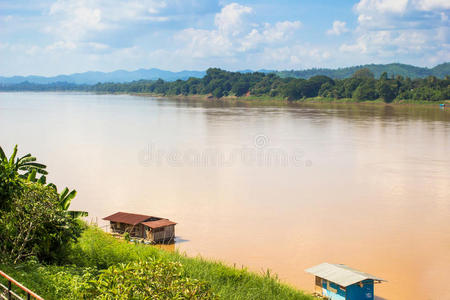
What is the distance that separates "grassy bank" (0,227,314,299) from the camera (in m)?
6.40

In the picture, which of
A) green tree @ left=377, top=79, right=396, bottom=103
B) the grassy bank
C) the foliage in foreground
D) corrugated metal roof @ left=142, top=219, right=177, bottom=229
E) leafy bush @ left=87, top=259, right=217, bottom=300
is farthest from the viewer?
green tree @ left=377, top=79, right=396, bottom=103

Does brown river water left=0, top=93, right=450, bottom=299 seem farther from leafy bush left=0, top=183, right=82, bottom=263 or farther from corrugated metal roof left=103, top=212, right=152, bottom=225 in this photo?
leafy bush left=0, top=183, right=82, bottom=263

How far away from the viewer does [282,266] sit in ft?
36.9

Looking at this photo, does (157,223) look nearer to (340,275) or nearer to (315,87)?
(340,275)

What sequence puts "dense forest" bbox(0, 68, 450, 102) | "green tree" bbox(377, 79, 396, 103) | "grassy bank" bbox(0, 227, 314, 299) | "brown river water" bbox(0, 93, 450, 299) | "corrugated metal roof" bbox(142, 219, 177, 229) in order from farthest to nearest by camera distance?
1. "green tree" bbox(377, 79, 396, 103)
2. "dense forest" bbox(0, 68, 450, 102)
3. "corrugated metal roof" bbox(142, 219, 177, 229)
4. "brown river water" bbox(0, 93, 450, 299)
5. "grassy bank" bbox(0, 227, 314, 299)

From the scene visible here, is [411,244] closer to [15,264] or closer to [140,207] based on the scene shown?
[140,207]

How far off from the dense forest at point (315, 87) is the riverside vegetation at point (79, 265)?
230 ft

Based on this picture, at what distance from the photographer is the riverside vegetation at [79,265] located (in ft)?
14.7

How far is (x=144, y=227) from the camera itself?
12711 mm

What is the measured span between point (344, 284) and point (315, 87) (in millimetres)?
84320

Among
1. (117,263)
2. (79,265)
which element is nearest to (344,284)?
(117,263)

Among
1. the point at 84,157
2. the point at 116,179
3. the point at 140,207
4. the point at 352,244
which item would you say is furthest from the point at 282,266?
the point at 84,157

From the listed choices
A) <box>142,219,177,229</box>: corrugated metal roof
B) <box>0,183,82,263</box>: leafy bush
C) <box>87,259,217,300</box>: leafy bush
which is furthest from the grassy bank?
<box>142,219,177,229</box>: corrugated metal roof

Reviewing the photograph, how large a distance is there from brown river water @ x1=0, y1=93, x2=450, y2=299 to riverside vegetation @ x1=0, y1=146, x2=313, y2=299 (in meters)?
2.43
